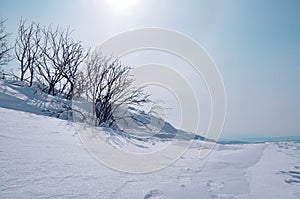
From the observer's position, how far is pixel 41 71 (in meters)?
18.5

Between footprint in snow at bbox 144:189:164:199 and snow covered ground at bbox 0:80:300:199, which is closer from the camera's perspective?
snow covered ground at bbox 0:80:300:199

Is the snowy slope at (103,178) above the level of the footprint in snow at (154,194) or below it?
above

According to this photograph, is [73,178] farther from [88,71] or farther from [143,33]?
[88,71]

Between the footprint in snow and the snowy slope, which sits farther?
the footprint in snow

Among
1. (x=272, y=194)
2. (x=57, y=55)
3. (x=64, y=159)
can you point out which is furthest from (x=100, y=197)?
(x=57, y=55)

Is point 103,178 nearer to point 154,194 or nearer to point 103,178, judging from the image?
point 103,178

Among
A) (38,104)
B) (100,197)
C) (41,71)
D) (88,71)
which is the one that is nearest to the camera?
(100,197)

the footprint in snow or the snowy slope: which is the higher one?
the snowy slope

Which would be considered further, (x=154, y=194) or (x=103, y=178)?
(x=103, y=178)

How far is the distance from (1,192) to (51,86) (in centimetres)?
1642

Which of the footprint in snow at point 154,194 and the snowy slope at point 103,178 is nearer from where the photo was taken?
the snowy slope at point 103,178

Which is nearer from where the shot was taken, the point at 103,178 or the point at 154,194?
the point at 154,194

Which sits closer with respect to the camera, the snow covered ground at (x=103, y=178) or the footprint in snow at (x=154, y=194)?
the snow covered ground at (x=103, y=178)

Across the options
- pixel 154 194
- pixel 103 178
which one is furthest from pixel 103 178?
pixel 154 194
